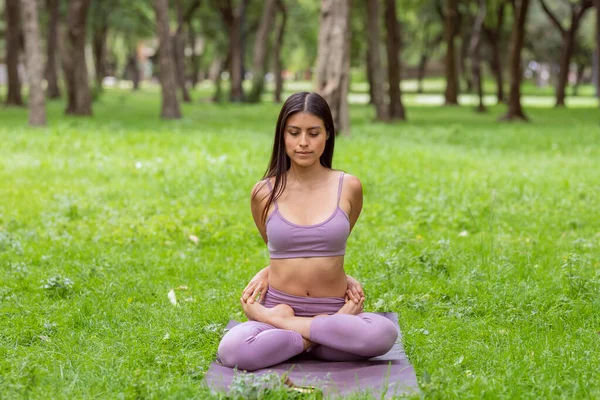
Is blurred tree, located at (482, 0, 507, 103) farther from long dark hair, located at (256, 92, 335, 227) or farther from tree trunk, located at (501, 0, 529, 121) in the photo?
long dark hair, located at (256, 92, 335, 227)

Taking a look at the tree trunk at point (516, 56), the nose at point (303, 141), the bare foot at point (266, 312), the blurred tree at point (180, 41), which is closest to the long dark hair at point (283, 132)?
the nose at point (303, 141)

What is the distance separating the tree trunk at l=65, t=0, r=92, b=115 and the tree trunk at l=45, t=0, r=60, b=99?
32.4 feet

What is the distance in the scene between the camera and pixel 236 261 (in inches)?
283

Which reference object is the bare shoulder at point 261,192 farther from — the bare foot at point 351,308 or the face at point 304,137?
the bare foot at point 351,308

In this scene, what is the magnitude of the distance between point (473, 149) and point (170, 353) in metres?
10.8

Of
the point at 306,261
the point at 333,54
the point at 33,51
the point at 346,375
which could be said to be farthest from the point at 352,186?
the point at 33,51

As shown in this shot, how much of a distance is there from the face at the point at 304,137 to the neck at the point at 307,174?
0.12 meters

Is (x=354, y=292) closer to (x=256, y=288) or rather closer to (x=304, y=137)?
(x=256, y=288)

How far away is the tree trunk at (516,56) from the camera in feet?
73.9

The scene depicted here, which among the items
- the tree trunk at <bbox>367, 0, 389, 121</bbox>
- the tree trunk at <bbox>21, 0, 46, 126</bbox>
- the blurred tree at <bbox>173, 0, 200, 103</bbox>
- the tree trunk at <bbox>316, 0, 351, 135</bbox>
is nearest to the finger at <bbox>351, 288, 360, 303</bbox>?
the tree trunk at <bbox>316, 0, 351, 135</bbox>

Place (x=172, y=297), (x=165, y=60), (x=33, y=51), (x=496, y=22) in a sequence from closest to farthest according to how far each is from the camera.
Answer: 1. (x=172, y=297)
2. (x=33, y=51)
3. (x=165, y=60)
4. (x=496, y=22)

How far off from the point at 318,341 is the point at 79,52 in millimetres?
19081

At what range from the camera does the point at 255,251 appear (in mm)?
7605

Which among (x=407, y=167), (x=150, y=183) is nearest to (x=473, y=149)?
(x=407, y=167)
